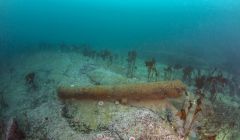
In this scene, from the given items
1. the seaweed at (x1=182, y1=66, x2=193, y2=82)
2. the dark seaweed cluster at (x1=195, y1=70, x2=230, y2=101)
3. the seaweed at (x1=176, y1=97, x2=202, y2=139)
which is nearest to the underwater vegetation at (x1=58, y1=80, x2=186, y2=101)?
the seaweed at (x1=176, y1=97, x2=202, y2=139)

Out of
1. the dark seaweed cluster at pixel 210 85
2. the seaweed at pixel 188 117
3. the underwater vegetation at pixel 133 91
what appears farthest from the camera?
the dark seaweed cluster at pixel 210 85

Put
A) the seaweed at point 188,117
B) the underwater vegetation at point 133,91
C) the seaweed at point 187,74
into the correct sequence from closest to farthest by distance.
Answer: the seaweed at point 188,117
the underwater vegetation at point 133,91
the seaweed at point 187,74

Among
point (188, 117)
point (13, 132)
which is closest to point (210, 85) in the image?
point (188, 117)

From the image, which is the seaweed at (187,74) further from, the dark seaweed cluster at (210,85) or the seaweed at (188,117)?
the seaweed at (188,117)

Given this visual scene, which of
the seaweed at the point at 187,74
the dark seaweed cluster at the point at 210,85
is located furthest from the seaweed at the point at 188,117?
the seaweed at the point at 187,74

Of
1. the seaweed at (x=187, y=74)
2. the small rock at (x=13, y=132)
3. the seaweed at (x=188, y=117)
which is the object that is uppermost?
the seaweed at (x=187, y=74)

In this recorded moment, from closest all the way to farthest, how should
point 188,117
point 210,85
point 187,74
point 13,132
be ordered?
point 13,132 → point 188,117 → point 210,85 → point 187,74

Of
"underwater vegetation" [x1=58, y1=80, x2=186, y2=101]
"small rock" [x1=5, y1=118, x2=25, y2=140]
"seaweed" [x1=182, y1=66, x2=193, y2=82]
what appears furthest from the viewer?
"seaweed" [x1=182, y1=66, x2=193, y2=82]

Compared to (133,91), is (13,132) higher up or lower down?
lower down

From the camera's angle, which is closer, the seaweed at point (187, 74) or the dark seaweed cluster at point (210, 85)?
the dark seaweed cluster at point (210, 85)

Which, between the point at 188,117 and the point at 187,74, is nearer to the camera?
the point at 188,117

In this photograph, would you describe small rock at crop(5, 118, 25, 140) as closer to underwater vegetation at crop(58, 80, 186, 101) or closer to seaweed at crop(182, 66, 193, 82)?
underwater vegetation at crop(58, 80, 186, 101)

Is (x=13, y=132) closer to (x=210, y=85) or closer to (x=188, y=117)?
(x=188, y=117)

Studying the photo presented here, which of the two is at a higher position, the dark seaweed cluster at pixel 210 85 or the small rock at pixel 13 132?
the dark seaweed cluster at pixel 210 85
